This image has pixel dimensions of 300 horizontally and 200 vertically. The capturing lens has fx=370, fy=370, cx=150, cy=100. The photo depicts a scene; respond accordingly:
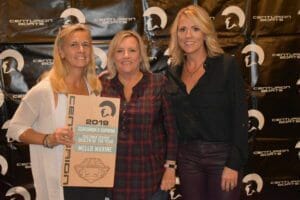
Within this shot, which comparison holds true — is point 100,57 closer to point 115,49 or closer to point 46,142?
point 115,49

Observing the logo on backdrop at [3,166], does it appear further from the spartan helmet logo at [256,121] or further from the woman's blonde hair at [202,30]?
the spartan helmet logo at [256,121]

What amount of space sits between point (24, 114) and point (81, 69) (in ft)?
1.17

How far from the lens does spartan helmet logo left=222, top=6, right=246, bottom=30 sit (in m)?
2.85

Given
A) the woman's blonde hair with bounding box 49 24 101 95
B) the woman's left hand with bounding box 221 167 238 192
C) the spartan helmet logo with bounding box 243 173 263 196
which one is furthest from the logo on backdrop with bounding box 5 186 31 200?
the spartan helmet logo with bounding box 243 173 263 196

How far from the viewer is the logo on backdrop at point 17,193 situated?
277 centimetres

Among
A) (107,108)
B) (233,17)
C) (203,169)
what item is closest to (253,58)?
(233,17)

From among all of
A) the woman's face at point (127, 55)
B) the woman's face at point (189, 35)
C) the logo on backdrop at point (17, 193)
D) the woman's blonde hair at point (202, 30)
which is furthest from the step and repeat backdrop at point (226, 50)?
the woman's face at point (127, 55)

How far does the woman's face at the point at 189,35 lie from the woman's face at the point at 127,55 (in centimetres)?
27

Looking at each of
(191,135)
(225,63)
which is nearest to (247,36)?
(225,63)

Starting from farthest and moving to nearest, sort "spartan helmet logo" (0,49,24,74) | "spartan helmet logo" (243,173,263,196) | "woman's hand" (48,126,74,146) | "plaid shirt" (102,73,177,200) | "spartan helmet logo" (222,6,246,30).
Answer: "spartan helmet logo" (243,173,263,196) → "spartan helmet logo" (222,6,246,30) → "spartan helmet logo" (0,49,24,74) → "plaid shirt" (102,73,177,200) → "woman's hand" (48,126,74,146)

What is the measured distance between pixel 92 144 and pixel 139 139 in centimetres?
23

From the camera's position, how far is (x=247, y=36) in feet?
9.43

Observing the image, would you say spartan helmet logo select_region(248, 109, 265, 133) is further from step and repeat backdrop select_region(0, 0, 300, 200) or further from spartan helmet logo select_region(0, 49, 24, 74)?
spartan helmet logo select_region(0, 49, 24, 74)

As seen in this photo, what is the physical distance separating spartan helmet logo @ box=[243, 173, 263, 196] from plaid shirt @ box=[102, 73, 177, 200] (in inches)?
52.9
